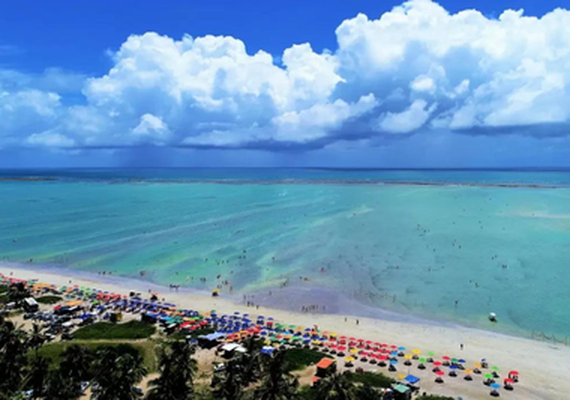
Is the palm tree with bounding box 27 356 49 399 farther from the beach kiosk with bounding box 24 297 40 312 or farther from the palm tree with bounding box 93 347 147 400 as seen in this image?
the beach kiosk with bounding box 24 297 40 312

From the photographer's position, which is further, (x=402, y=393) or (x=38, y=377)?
(x=402, y=393)

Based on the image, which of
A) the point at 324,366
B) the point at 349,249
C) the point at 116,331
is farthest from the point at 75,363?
the point at 349,249

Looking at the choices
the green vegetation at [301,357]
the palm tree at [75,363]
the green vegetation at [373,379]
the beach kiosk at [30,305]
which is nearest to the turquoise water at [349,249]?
the green vegetation at [301,357]

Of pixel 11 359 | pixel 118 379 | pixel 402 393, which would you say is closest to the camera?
pixel 118 379

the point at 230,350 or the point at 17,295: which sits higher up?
the point at 17,295

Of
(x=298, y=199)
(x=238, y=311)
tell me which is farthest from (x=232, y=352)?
(x=298, y=199)

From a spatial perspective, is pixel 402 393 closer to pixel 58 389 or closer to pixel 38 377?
pixel 58 389

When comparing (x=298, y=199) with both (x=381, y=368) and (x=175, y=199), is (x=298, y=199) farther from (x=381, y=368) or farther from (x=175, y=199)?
(x=381, y=368)

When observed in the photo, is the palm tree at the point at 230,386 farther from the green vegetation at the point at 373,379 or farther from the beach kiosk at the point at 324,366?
the green vegetation at the point at 373,379
